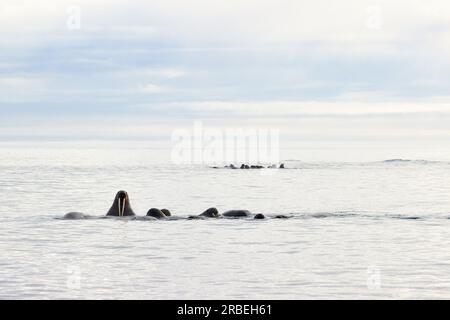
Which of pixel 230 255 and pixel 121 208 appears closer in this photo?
pixel 230 255

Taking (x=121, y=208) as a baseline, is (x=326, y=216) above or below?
below

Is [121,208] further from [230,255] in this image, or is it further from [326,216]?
[230,255]

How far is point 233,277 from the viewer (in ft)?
Answer: 72.4

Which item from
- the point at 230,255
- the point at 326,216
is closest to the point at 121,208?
the point at 326,216

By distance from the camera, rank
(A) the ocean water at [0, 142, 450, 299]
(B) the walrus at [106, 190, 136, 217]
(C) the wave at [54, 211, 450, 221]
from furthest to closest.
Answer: (B) the walrus at [106, 190, 136, 217] → (C) the wave at [54, 211, 450, 221] → (A) the ocean water at [0, 142, 450, 299]

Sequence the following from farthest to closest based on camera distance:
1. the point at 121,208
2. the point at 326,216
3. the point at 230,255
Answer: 1. the point at 326,216
2. the point at 121,208
3. the point at 230,255

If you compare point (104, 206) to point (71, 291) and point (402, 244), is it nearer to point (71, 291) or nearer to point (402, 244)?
point (402, 244)

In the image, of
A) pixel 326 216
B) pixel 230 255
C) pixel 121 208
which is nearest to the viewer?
pixel 230 255

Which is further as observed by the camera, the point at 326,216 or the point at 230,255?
the point at 326,216

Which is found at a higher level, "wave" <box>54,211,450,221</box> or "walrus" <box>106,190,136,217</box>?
"walrus" <box>106,190,136,217</box>

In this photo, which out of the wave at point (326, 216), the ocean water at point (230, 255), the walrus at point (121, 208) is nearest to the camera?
the ocean water at point (230, 255)

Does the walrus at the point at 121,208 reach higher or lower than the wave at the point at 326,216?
higher

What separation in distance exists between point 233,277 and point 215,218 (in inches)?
719
